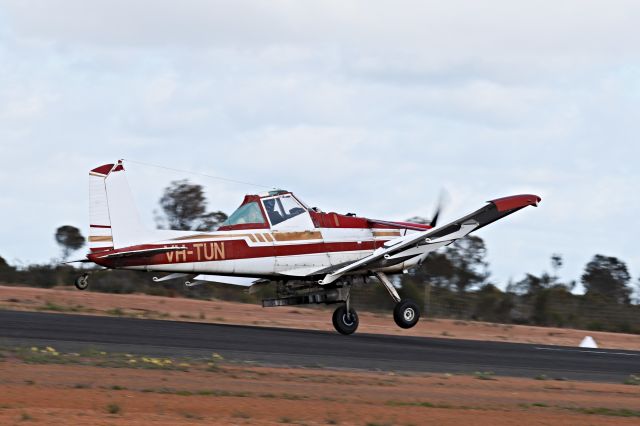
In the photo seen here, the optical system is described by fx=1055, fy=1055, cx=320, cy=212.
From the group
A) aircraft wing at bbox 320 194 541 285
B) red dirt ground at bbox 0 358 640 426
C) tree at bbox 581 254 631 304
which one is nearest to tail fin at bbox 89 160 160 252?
aircraft wing at bbox 320 194 541 285

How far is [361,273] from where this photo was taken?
85.5 feet

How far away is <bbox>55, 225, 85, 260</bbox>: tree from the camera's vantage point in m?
58.8

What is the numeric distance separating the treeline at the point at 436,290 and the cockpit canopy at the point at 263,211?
18.2m

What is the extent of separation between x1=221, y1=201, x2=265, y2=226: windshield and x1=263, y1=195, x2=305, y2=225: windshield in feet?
0.76

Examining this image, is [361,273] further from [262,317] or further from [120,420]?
[120,420]

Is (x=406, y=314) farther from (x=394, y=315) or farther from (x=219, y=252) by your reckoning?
(x=219, y=252)

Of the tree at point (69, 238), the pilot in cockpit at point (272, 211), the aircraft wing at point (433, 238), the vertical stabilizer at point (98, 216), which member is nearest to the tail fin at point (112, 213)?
the vertical stabilizer at point (98, 216)

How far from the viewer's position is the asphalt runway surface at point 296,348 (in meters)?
20.1

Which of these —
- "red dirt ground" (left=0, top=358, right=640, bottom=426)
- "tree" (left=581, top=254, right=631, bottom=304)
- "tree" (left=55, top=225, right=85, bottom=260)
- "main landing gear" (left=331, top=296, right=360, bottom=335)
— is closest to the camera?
"red dirt ground" (left=0, top=358, right=640, bottom=426)

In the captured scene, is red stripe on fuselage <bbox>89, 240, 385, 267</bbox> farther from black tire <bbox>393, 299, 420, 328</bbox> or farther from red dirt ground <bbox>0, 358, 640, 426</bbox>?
red dirt ground <bbox>0, 358, 640, 426</bbox>

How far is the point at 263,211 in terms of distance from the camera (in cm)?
2527

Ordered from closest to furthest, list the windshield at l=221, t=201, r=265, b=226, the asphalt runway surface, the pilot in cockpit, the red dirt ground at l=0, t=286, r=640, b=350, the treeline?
the asphalt runway surface → the windshield at l=221, t=201, r=265, b=226 → the pilot in cockpit → the red dirt ground at l=0, t=286, r=640, b=350 → the treeline

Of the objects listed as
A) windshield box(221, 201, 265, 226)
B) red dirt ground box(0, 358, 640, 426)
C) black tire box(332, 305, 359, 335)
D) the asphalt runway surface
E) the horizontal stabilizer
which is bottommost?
red dirt ground box(0, 358, 640, 426)

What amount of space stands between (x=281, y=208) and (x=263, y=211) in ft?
1.65
